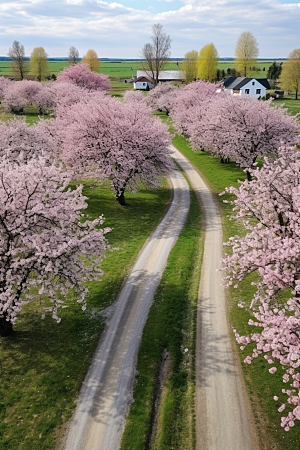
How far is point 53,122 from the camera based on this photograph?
146 feet

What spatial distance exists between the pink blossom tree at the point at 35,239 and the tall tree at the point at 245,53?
119 m

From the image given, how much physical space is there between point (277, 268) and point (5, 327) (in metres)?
14.7

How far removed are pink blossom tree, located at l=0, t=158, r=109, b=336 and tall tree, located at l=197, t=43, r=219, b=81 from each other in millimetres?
108293

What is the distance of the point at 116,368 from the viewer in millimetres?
16734

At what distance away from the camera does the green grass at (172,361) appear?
13578 millimetres

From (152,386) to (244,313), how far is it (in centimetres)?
764

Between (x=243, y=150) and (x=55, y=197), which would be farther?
(x=243, y=150)

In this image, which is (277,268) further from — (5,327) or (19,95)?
(19,95)

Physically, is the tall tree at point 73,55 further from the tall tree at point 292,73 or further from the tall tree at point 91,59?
the tall tree at point 292,73

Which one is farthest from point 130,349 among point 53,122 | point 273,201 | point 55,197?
point 53,122

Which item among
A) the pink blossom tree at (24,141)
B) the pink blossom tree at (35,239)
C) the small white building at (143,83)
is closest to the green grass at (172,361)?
the pink blossom tree at (35,239)

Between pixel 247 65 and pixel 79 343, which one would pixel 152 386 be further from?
pixel 247 65

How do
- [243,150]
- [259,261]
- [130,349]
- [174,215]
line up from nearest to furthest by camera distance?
[259,261], [130,349], [174,215], [243,150]

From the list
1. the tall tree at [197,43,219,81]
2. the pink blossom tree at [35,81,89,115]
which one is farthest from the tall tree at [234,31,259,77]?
the pink blossom tree at [35,81,89,115]
